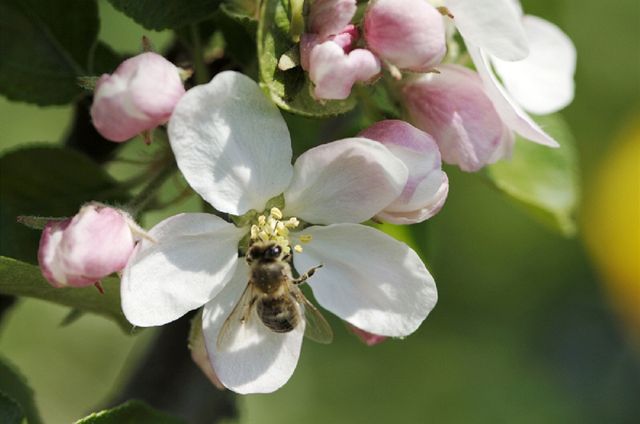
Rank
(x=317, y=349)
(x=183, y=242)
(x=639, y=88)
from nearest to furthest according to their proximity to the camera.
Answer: (x=183, y=242) → (x=317, y=349) → (x=639, y=88)

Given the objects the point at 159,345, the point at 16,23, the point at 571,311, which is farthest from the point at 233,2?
the point at 571,311

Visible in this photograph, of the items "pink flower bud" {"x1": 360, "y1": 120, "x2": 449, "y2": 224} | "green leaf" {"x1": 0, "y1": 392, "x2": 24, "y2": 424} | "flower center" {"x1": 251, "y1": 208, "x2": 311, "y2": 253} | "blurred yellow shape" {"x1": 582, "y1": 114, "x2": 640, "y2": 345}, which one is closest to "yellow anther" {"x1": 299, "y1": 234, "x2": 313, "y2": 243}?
"flower center" {"x1": 251, "y1": 208, "x2": 311, "y2": 253}

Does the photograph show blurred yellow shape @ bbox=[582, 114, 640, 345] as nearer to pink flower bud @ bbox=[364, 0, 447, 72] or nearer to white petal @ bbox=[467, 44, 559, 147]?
white petal @ bbox=[467, 44, 559, 147]

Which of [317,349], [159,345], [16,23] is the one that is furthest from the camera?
[317,349]

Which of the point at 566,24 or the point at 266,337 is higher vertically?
the point at 266,337

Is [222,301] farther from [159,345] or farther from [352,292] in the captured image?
[159,345]

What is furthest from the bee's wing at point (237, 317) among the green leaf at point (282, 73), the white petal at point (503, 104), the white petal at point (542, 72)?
the white petal at point (542, 72)

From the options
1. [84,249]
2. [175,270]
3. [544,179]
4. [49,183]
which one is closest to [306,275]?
[175,270]
